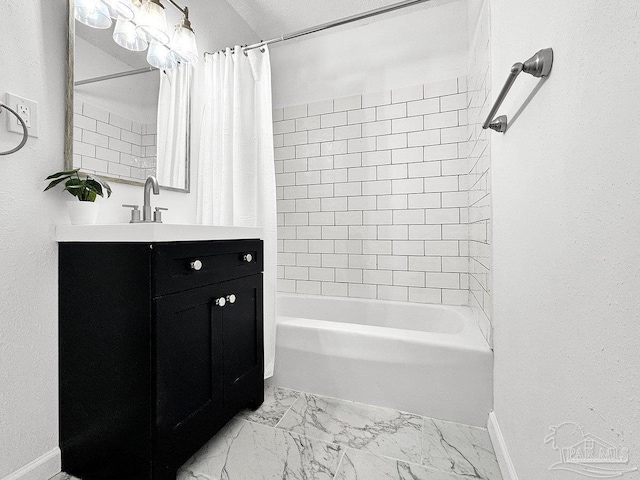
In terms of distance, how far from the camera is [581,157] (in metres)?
0.56

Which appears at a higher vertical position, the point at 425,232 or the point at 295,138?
the point at 295,138

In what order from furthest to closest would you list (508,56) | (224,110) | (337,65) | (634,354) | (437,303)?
(337,65), (437,303), (224,110), (508,56), (634,354)

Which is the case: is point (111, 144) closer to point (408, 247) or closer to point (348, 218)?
point (348, 218)

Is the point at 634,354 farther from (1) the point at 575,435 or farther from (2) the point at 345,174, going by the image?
(2) the point at 345,174

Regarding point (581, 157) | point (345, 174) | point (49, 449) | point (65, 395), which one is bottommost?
point (49, 449)

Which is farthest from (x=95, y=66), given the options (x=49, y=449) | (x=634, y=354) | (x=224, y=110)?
(x=634, y=354)

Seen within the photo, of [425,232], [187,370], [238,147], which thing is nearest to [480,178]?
[425,232]

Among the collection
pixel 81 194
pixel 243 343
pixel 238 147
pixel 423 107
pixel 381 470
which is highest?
pixel 423 107

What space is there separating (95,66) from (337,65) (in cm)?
164

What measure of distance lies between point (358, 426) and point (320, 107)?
7.11 ft

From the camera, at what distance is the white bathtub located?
53.3 inches

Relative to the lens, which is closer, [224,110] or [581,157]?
[581,157]

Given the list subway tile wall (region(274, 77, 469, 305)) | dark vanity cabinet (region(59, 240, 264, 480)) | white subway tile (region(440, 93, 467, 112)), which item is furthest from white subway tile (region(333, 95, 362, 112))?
dark vanity cabinet (region(59, 240, 264, 480))

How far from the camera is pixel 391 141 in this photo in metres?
2.19
